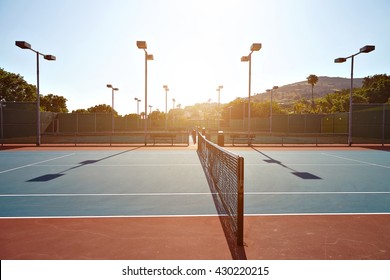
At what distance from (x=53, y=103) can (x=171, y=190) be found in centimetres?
9205

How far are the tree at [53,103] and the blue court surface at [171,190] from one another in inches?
3272

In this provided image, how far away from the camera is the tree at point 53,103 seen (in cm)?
8744

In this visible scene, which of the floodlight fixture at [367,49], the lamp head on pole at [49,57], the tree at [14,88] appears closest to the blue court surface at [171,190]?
the floodlight fixture at [367,49]

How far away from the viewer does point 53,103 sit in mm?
89562

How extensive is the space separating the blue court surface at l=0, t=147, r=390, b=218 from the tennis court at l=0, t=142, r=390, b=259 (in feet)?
0.09

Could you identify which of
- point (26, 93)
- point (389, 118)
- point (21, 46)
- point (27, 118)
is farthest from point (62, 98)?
point (389, 118)

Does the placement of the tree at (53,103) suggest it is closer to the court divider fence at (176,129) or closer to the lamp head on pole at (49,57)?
the court divider fence at (176,129)

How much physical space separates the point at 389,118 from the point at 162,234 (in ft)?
110

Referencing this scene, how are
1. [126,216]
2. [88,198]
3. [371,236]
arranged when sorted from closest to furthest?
[371,236], [126,216], [88,198]

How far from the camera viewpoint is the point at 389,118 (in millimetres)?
31031

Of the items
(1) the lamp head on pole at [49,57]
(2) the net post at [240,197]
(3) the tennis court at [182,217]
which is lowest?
(3) the tennis court at [182,217]

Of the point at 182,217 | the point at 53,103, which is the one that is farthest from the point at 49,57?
the point at 53,103

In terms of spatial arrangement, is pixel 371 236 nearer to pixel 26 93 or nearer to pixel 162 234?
pixel 162 234
